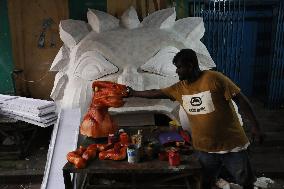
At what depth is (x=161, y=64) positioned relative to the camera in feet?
16.7

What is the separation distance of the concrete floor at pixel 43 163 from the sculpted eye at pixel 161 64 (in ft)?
7.52

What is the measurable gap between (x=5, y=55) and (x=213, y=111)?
5.00m

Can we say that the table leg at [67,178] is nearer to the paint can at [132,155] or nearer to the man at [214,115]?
the paint can at [132,155]

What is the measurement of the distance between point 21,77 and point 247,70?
6276 mm

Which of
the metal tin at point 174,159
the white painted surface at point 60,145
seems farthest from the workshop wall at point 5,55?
the metal tin at point 174,159

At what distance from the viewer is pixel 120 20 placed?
597 centimetres

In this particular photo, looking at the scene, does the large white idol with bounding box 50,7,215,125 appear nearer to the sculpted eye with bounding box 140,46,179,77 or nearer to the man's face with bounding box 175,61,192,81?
the sculpted eye with bounding box 140,46,179,77

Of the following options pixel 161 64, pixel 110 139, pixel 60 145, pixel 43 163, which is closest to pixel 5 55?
pixel 43 163

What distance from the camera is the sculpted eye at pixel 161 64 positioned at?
16.6 ft

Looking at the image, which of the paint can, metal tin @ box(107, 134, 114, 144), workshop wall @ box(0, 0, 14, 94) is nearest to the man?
the paint can

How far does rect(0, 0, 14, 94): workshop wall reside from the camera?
654cm

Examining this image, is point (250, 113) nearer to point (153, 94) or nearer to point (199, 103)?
point (199, 103)

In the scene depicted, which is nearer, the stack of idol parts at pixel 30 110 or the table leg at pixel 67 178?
the table leg at pixel 67 178

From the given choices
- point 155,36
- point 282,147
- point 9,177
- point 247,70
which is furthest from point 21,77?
point 247,70
